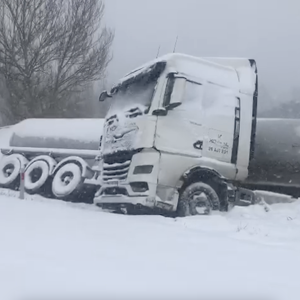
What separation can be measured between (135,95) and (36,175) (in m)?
4.96

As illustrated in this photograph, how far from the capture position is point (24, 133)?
1344 centimetres

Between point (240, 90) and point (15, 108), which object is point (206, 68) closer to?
point (240, 90)

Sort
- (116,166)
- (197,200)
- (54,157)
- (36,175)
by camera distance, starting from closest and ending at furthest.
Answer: (197,200) → (116,166) → (36,175) → (54,157)

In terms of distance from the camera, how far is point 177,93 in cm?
777

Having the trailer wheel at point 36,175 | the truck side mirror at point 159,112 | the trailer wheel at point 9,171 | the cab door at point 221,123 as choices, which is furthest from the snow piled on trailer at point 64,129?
the truck side mirror at point 159,112

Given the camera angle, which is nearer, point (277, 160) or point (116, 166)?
point (116, 166)

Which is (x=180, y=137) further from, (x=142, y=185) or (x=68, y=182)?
(x=68, y=182)

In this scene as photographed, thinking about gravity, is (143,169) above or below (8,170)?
below

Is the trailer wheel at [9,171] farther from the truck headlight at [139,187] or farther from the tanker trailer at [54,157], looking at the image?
the truck headlight at [139,187]

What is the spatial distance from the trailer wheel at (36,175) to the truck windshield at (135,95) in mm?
3724

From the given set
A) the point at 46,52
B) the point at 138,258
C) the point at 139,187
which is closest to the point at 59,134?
the point at 139,187

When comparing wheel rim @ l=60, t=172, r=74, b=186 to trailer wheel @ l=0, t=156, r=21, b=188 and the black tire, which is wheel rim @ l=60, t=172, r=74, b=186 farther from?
trailer wheel @ l=0, t=156, r=21, b=188

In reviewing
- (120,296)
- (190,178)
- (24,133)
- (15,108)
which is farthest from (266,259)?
(15,108)

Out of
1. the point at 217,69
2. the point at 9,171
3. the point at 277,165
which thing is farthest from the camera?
the point at 9,171
